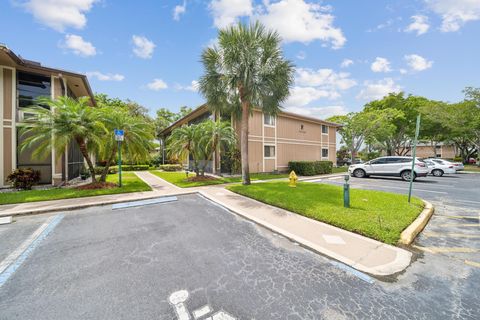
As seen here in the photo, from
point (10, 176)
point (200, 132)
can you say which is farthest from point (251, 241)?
point (10, 176)

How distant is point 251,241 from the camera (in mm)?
4176

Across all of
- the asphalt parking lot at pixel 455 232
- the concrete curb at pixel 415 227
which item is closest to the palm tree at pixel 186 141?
the concrete curb at pixel 415 227

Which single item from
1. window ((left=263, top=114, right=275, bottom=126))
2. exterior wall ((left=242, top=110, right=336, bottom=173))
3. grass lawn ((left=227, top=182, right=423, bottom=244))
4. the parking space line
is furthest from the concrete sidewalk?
window ((left=263, top=114, right=275, bottom=126))

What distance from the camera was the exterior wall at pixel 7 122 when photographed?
9625 mm

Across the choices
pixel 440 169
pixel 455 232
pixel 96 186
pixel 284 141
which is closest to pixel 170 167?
pixel 96 186

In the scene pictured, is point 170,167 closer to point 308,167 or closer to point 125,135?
point 125,135

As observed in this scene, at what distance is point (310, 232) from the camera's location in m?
4.55

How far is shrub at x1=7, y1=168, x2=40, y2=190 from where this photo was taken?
9.04 m

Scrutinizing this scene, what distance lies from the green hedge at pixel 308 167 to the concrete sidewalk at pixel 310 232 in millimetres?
11270

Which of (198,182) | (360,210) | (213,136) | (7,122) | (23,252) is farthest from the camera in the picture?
(213,136)

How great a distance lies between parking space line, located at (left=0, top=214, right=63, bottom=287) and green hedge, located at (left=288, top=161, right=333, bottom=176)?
54.4ft

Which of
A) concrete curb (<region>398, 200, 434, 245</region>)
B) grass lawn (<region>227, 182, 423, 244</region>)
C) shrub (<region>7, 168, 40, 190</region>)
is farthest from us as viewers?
shrub (<region>7, 168, 40, 190</region>)

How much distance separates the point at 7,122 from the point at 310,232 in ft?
49.4

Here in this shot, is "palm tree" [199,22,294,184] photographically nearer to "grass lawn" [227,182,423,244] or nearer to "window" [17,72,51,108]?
"grass lawn" [227,182,423,244]
